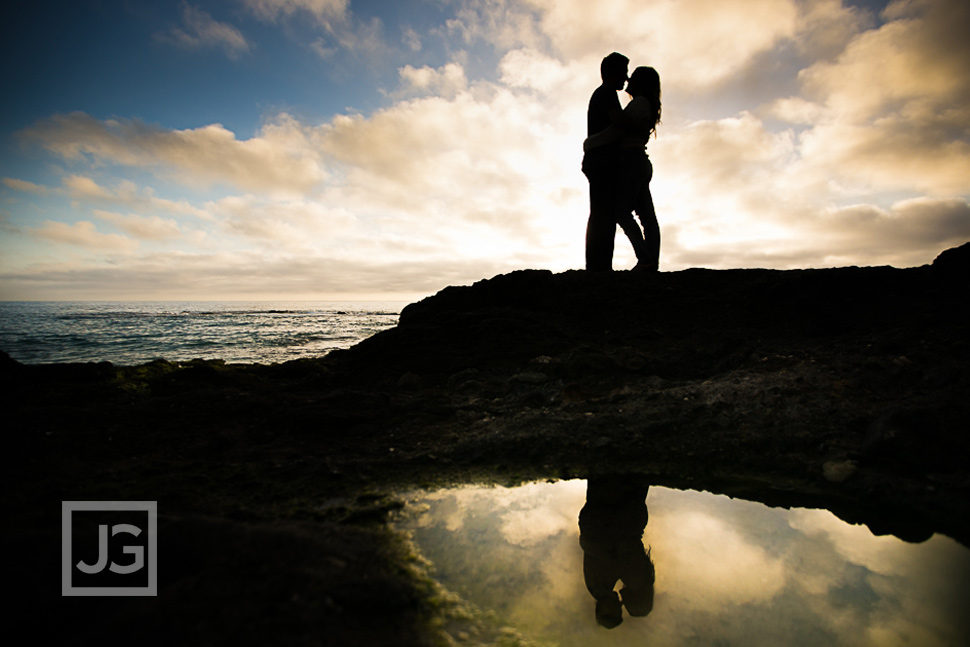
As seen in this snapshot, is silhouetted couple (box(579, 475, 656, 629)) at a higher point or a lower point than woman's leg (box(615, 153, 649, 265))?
lower

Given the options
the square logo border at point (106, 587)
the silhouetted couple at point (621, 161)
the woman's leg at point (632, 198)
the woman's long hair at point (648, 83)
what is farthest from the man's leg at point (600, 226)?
the square logo border at point (106, 587)

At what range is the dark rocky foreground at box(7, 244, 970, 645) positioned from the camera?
1368 millimetres

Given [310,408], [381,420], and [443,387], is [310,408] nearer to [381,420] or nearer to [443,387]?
[381,420]

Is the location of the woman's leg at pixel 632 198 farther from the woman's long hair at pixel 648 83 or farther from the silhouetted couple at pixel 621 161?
the woman's long hair at pixel 648 83

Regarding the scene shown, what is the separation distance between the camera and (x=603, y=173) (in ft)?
20.9

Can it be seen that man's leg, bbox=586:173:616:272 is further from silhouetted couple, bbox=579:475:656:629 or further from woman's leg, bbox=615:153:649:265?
silhouetted couple, bbox=579:475:656:629

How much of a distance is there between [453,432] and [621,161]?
4911 mm

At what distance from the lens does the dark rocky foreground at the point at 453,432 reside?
53.9 inches

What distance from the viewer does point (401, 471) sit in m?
2.72

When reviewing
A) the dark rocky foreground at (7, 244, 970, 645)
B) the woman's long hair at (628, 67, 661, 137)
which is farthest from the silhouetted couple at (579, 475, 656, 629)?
the woman's long hair at (628, 67, 661, 137)

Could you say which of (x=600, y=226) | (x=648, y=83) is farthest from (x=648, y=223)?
(x=648, y=83)

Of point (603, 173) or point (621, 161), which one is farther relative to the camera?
point (603, 173)

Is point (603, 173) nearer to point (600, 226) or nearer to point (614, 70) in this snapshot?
point (600, 226)

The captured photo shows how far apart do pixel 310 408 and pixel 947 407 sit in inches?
173
